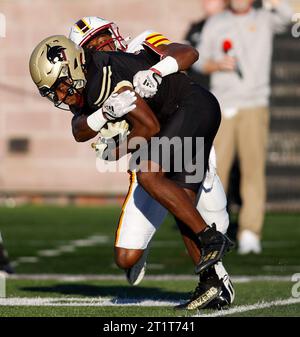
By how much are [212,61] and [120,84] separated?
405cm

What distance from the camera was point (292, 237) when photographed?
34.7 ft

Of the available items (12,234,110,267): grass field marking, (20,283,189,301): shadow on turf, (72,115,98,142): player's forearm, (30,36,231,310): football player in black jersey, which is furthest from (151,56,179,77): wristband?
(12,234,110,267): grass field marking

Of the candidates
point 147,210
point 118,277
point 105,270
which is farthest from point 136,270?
point 105,270

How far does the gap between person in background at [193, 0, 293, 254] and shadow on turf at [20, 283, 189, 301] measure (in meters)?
2.63

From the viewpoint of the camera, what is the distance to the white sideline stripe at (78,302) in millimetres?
6293

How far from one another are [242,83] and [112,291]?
317 cm

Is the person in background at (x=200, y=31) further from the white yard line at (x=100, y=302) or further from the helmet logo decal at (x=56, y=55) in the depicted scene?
the helmet logo decal at (x=56, y=55)

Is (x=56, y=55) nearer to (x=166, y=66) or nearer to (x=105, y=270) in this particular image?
(x=166, y=66)

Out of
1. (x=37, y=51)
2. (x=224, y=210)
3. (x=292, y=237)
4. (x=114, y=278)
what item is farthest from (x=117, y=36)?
(x=292, y=237)

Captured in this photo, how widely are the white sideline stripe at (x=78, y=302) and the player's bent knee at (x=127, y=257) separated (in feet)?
0.65

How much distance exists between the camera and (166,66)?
598 centimetres

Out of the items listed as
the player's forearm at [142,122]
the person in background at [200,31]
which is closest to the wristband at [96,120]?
the player's forearm at [142,122]

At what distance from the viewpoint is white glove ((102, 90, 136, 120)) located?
227 inches

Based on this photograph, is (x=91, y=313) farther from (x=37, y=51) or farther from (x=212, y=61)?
(x=212, y=61)
